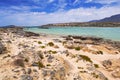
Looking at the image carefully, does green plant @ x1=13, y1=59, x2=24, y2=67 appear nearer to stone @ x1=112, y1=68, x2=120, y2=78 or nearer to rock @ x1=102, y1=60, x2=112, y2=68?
stone @ x1=112, y1=68, x2=120, y2=78

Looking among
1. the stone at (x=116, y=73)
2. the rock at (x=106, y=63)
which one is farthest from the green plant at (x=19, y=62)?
the rock at (x=106, y=63)

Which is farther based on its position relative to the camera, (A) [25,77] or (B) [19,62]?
(B) [19,62]

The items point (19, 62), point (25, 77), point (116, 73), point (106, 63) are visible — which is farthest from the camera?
point (106, 63)

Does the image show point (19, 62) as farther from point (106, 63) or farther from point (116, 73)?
point (106, 63)

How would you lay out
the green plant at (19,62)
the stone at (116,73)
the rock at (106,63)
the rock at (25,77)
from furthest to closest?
the rock at (106,63), the stone at (116,73), the green plant at (19,62), the rock at (25,77)

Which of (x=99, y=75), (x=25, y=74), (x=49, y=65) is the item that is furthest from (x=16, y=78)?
(x=99, y=75)

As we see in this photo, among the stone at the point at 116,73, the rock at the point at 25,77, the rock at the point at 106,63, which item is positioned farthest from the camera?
the rock at the point at 106,63

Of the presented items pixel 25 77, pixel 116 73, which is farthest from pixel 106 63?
pixel 25 77

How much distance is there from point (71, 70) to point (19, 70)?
6316mm

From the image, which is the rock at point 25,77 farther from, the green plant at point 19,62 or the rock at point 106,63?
the rock at point 106,63

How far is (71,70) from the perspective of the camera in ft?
74.1

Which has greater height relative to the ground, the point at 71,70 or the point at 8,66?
the point at 8,66

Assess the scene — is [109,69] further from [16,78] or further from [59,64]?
[16,78]

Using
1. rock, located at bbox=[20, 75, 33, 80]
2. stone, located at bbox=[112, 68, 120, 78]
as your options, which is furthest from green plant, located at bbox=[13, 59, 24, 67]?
stone, located at bbox=[112, 68, 120, 78]
